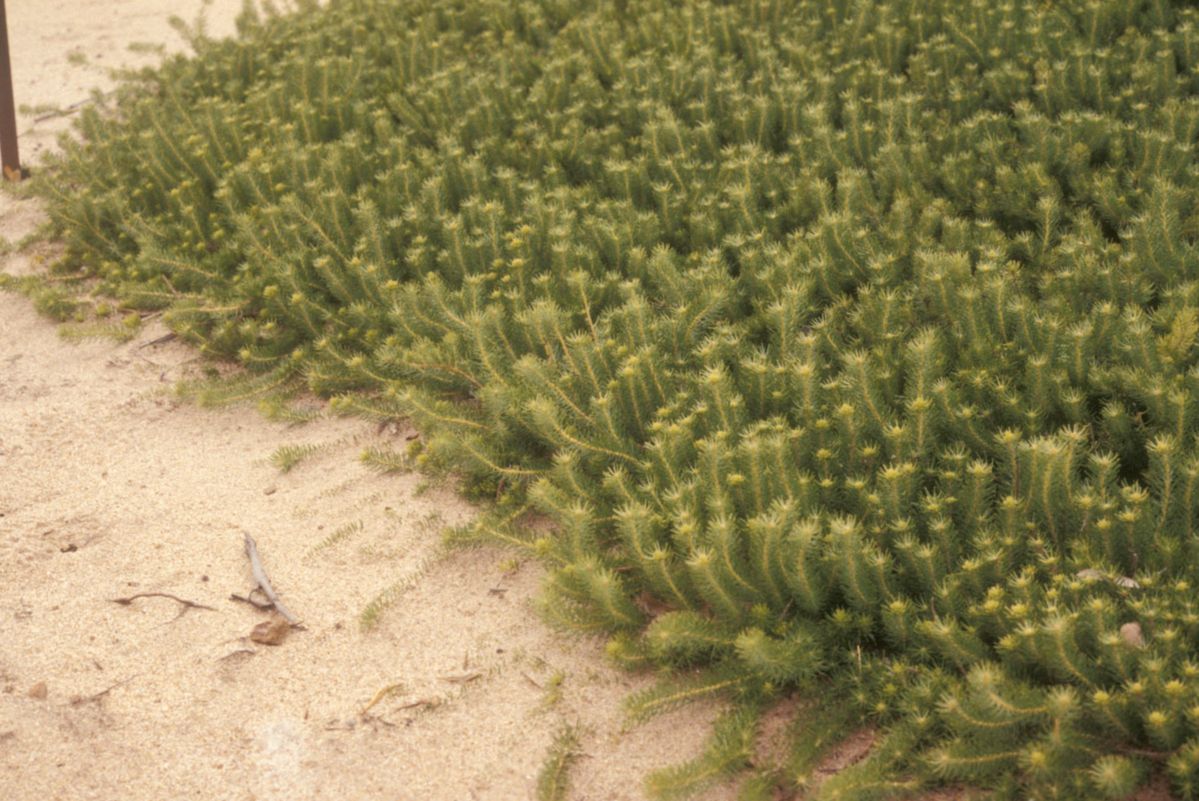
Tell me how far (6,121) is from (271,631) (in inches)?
152

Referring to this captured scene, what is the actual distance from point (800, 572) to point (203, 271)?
321 cm

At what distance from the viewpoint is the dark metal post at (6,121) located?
19.5ft

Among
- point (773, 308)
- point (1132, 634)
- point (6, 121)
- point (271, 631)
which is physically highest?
point (6, 121)

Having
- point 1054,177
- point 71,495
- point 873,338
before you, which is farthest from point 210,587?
point 1054,177

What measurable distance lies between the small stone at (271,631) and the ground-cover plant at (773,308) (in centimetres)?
74

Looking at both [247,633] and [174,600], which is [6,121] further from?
[247,633]

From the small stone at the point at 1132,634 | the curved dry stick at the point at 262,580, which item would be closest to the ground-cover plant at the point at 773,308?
the small stone at the point at 1132,634

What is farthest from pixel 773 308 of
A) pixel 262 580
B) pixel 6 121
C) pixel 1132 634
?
pixel 6 121

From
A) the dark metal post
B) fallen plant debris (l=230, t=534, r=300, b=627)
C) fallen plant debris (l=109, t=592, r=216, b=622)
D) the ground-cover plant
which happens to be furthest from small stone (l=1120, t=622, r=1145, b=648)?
the dark metal post

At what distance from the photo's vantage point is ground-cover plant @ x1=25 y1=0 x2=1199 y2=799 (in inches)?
118

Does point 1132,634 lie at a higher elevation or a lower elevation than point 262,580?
lower

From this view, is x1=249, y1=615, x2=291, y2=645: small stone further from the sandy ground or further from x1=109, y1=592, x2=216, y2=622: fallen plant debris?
x1=109, y1=592, x2=216, y2=622: fallen plant debris

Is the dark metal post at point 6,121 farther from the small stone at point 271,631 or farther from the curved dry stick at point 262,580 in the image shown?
the small stone at point 271,631

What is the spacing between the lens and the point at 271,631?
364cm
